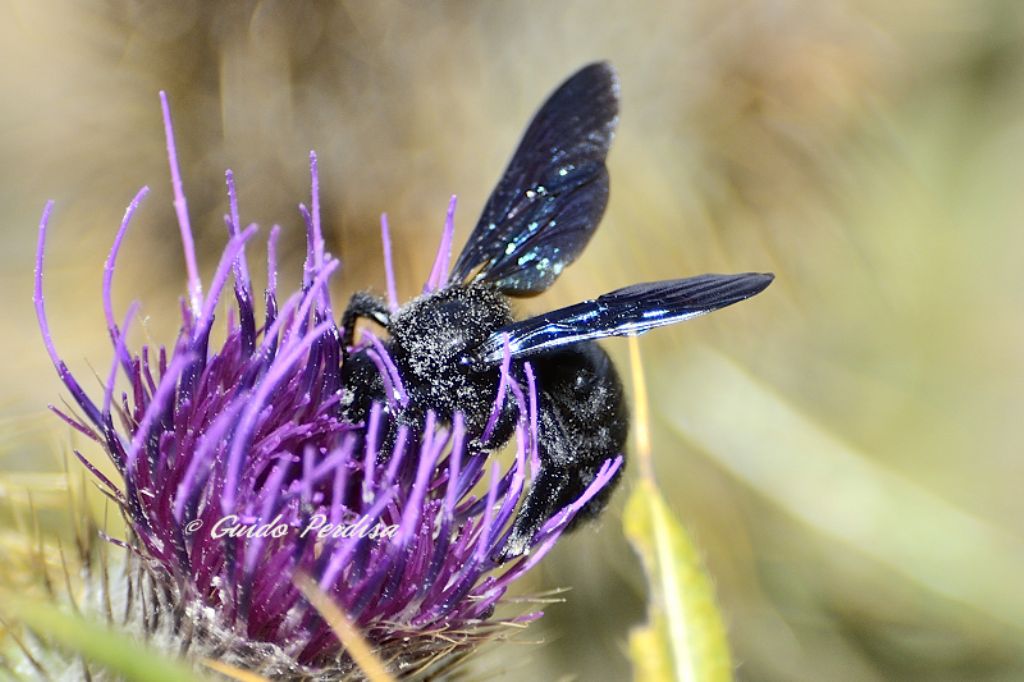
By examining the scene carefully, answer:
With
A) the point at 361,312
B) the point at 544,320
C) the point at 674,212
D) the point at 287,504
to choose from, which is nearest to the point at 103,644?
the point at 287,504

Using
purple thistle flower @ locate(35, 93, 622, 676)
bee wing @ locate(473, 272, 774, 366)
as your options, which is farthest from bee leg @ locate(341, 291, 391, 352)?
bee wing @ locate(473, 272, 774, 366)

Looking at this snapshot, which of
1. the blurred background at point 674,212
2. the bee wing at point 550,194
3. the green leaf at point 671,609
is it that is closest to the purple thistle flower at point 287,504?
the green leaf at point 671,609

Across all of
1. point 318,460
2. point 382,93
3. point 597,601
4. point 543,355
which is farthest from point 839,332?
point 318,460

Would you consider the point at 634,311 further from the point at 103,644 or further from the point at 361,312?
the point at 103,644

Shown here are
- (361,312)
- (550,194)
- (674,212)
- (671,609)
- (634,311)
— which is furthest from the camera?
(674,212)

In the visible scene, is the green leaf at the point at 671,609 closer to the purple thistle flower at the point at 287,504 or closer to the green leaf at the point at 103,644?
the purple thistle flower at the point at 287,504

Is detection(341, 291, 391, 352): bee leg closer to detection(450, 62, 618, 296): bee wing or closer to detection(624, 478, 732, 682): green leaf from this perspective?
detection(450, 62, 618, 296): bee wing

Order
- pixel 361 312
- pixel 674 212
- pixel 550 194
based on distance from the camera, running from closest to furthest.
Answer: pixel 361 312 → pixel 550 194 → pixel 674 212
